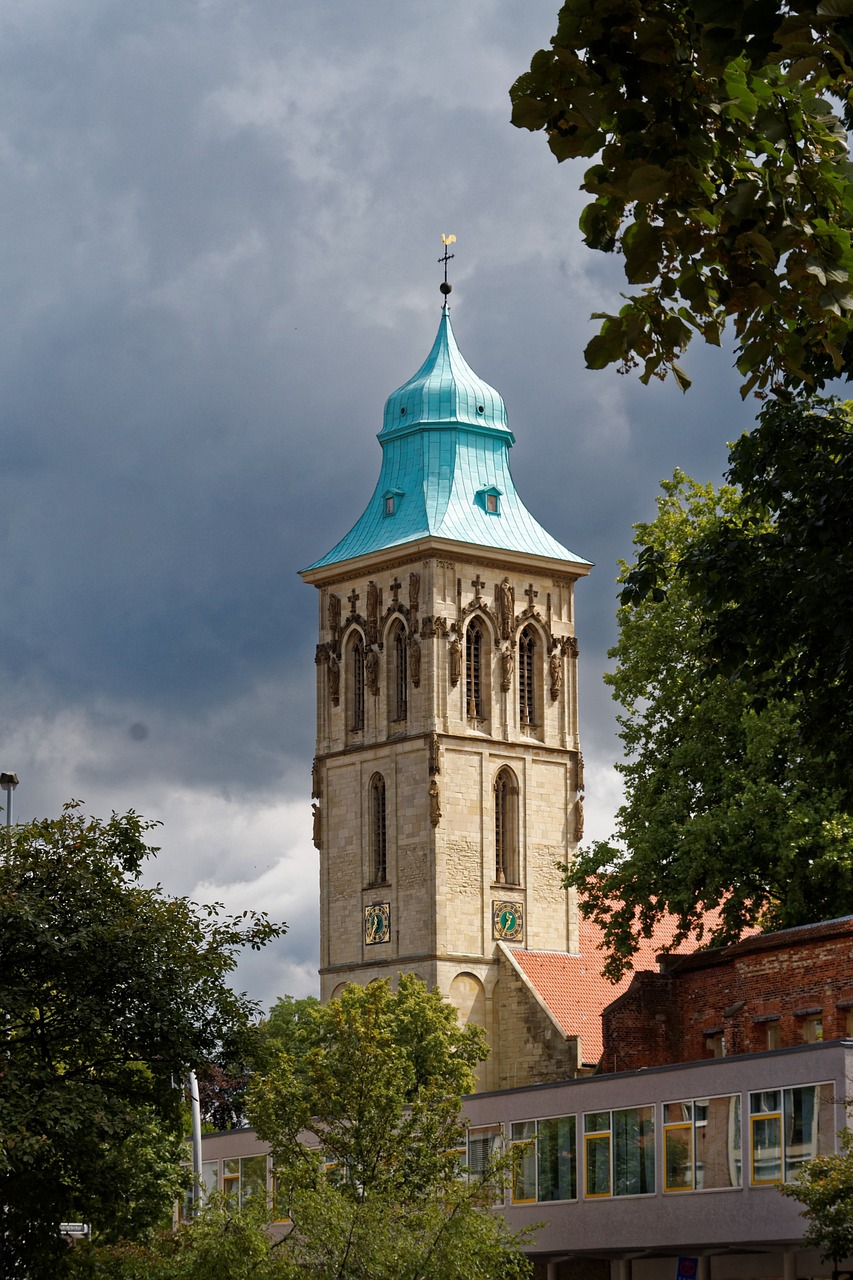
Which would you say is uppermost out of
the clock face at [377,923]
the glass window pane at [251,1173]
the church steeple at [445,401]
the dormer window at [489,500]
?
the church steeple at [445,401]

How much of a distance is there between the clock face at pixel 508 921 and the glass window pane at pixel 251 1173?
35.3m

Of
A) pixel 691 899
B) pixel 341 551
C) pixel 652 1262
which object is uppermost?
pixel 341 551

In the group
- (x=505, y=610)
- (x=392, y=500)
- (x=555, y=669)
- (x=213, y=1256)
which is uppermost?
(x=392, y=500)

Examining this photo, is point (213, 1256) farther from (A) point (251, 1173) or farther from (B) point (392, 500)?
(B) point (392, 500)

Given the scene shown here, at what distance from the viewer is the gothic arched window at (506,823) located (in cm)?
9088

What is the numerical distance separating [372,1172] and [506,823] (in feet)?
169

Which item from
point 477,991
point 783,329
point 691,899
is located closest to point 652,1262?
point 691,899

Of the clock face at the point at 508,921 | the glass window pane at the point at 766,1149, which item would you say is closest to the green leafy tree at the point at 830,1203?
the glass window pane at the point at 766,1149

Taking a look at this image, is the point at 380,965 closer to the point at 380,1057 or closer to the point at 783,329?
the point at 380,1057

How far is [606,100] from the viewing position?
22.2ft

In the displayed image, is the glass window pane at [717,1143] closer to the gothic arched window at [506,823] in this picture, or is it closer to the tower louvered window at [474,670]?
the gothic arched window at [506,823]

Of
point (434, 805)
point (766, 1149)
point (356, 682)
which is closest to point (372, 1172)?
point (766, 1149)

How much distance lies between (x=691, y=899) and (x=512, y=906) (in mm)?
39271

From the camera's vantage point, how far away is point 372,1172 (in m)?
40.4
